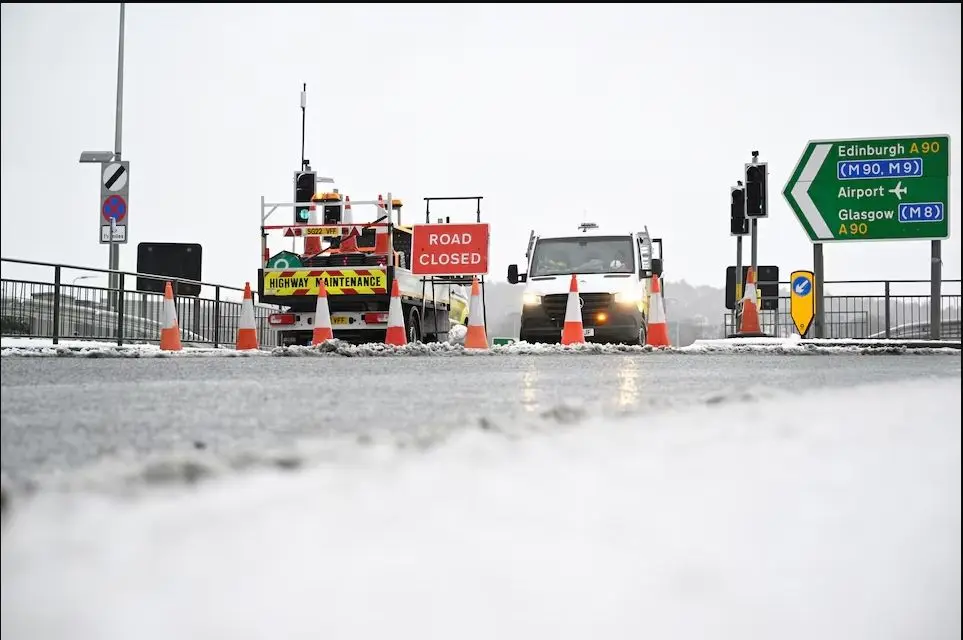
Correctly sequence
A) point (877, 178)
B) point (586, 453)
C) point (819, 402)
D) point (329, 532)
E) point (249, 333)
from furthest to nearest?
1. point (877, 178)
2. point (249, 333)
3. point (819, 402)
4. point (586, 453)
5. point (329, 532)

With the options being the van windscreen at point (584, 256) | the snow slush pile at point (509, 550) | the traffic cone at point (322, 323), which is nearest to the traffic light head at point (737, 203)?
the van windscreen at point (584, 256)

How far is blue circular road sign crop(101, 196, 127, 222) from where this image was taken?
689 inches

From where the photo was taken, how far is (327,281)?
15.3m

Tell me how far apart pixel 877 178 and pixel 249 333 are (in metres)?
8.43

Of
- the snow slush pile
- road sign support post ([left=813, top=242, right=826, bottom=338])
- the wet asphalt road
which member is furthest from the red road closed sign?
the snow slush pile

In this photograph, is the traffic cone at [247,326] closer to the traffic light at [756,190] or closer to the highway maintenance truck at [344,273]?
the highway maintenance truck at [344,273]

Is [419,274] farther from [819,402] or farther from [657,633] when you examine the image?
[657,633]

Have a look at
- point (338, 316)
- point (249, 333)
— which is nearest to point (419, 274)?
point (338, 316)

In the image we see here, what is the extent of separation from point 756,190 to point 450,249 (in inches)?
185

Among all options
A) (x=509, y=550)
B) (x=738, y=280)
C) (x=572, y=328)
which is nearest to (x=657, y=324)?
(x=572, y=328)

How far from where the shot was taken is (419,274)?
15.1 m

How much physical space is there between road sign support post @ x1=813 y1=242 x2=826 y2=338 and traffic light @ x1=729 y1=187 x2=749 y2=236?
326 cm

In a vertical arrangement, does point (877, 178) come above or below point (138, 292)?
above

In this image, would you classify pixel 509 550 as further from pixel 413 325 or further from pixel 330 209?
pixel 330 209
